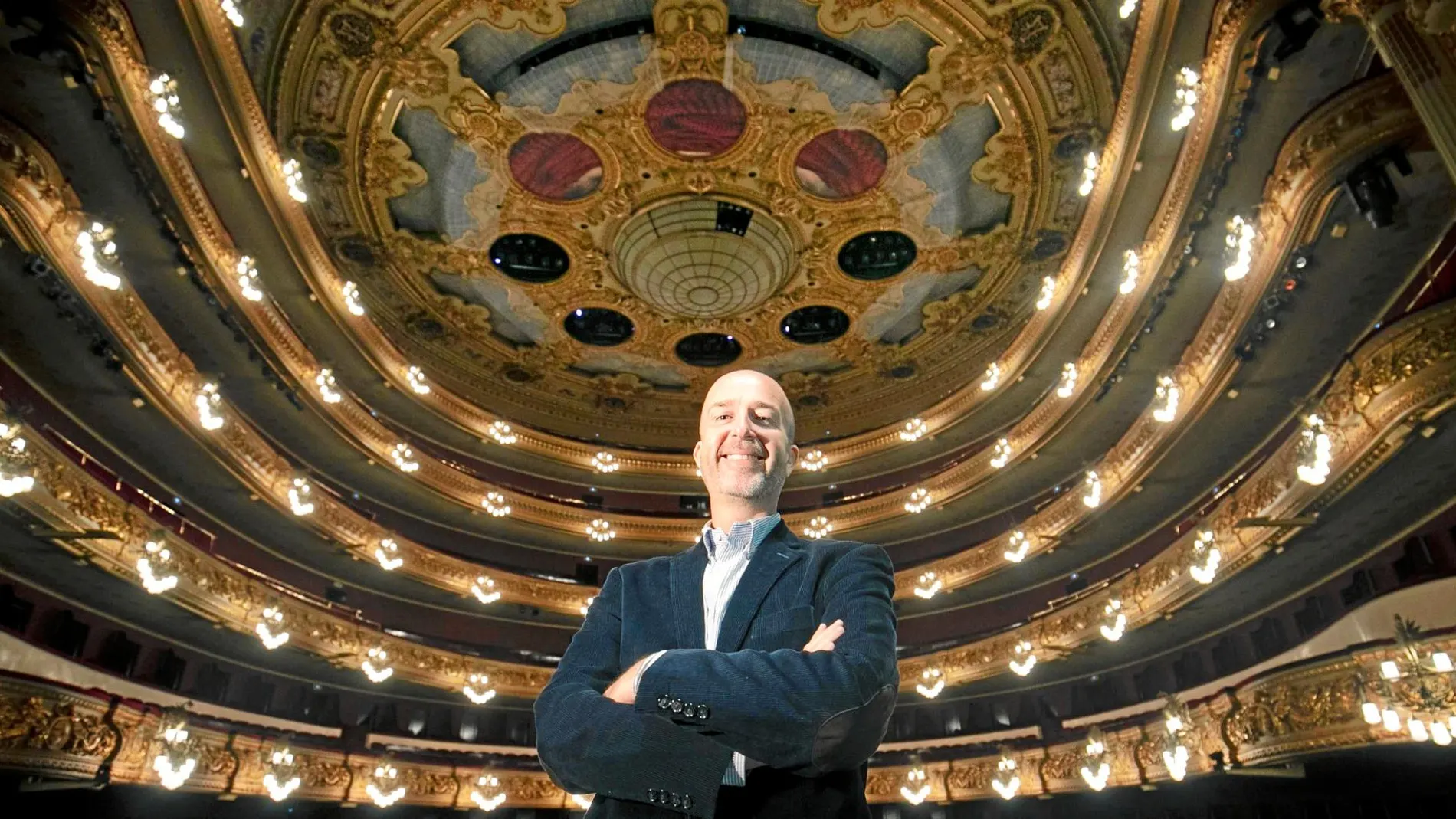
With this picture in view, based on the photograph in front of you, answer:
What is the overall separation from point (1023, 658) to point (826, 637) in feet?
61.3

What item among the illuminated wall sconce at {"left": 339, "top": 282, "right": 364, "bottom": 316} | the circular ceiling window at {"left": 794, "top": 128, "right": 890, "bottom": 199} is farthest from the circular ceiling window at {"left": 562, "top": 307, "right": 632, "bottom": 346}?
the circular ceiling window at {"left": 794, "top": 128, "right": 890, "bottom": 199}

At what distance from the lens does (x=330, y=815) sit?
1716 centimetres

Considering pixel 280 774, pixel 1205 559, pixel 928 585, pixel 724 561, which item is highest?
pixel 928 585

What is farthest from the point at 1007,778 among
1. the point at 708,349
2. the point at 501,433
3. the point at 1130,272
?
the point at 501,433

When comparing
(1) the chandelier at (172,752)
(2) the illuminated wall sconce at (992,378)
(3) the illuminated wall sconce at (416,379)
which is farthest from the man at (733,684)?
(3) the illuminated wall sconce at (416,379)

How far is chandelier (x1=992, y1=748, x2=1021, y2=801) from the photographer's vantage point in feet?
57.2

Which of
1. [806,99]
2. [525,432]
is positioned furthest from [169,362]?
[806,99]

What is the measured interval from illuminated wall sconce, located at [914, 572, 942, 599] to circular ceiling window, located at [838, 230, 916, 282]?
8802mm

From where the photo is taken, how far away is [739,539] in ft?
7.23

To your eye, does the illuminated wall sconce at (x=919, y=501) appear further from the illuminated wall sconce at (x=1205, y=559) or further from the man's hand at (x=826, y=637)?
the man's hand at (x=826, y=637)

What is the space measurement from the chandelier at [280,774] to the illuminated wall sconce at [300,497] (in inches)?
195

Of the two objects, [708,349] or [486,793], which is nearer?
[486,793]

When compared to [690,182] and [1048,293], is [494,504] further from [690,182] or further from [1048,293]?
[1048,293]

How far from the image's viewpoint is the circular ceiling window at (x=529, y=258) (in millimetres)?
20312
